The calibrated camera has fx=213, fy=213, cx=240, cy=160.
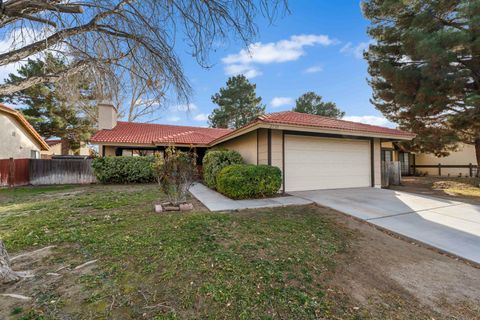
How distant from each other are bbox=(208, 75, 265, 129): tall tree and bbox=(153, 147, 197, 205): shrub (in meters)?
19.0

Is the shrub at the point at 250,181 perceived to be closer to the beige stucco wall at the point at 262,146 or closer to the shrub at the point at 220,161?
the beige stucco wall at the point at 262,146

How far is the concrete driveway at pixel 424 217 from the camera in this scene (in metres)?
3.61

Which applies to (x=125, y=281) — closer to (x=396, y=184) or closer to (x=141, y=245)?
(x=141, y=245)

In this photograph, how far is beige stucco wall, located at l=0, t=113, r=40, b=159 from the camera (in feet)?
40.8

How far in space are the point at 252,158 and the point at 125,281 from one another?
705 centimetres

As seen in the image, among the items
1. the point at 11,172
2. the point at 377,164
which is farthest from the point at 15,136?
the point at 377,164

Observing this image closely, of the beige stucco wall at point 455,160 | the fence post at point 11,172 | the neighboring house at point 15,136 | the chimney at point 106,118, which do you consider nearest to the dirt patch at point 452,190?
the beige stucco wall at point 455,160

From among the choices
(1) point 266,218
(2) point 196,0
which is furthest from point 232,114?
(2) point 196,0

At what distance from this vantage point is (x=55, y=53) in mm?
2988

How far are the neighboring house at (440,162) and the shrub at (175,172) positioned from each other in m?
16.5

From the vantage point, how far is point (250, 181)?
22.2 ft

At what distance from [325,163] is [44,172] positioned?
46.7ft

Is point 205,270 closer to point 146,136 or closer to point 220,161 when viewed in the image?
point 220,161

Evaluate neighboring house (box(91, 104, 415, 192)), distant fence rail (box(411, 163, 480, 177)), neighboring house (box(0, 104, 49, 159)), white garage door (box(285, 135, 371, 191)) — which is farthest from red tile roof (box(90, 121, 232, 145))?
distant fence rail (box(411, 163, 480, 177))
